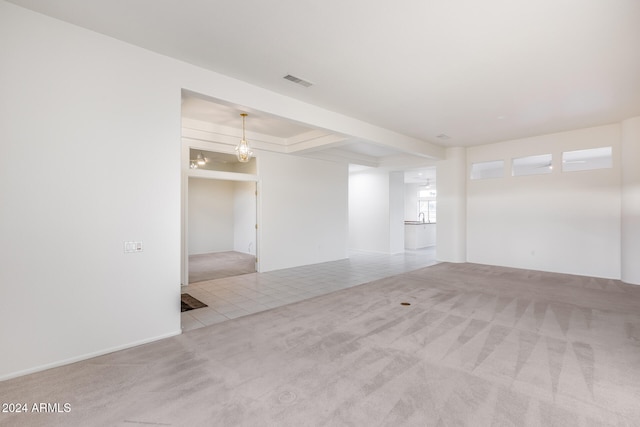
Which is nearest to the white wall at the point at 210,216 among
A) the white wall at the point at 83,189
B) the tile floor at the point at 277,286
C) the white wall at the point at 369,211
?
the tile floor at the point at 277,286

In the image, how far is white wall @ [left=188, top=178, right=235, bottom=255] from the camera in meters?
9.46

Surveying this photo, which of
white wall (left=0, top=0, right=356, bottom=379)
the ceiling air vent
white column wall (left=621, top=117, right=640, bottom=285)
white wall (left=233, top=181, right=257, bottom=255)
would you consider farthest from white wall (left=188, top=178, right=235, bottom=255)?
white column wall (left=621, top=117, right=640, bottom=285)

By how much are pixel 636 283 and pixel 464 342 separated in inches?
197

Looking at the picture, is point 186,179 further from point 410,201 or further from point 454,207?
point 410,201

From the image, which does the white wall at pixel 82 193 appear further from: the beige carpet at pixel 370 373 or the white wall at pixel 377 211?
the white wall at pixel 377 211

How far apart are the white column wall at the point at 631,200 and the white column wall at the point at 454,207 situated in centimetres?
305

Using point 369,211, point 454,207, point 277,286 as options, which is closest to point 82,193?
point 277,286

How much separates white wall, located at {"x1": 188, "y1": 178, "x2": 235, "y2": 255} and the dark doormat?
5.15 metres

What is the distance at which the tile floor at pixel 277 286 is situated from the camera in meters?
4.01

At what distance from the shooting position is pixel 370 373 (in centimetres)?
242

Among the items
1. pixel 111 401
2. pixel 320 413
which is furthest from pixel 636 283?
pixel 111 401

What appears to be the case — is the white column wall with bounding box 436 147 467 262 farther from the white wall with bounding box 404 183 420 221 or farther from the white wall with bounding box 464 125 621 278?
the white wall with bounding box 404 183 420 221

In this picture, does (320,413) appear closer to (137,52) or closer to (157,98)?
(157,98)

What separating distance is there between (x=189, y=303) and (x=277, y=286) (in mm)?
1547
